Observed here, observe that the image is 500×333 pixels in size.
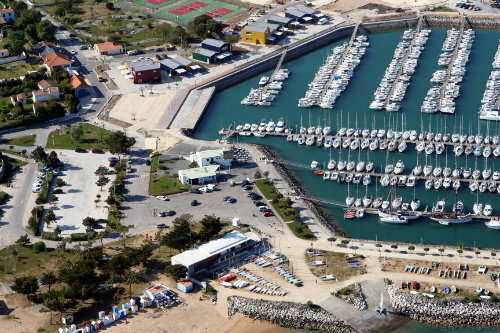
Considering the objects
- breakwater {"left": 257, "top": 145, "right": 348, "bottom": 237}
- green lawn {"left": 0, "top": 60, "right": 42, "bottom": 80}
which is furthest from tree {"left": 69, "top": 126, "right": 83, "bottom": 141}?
green lawn {"left": 0, "top": 60, "right": 42, "bottom": 80}

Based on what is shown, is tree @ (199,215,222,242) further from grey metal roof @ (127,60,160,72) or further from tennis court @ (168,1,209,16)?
tennis court @ (168,1,209,16)

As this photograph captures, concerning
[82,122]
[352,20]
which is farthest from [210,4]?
[82,122]

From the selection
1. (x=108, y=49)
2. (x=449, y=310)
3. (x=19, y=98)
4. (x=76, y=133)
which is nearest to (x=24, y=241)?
(x=76, y=133)

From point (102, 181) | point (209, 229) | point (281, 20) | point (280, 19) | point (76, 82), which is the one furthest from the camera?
point (280, 19)

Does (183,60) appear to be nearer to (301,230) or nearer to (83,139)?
(83,139)

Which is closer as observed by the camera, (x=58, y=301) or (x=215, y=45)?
(x=58, y=301)

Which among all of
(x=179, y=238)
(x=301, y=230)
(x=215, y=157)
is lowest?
(x=301, y=230)
